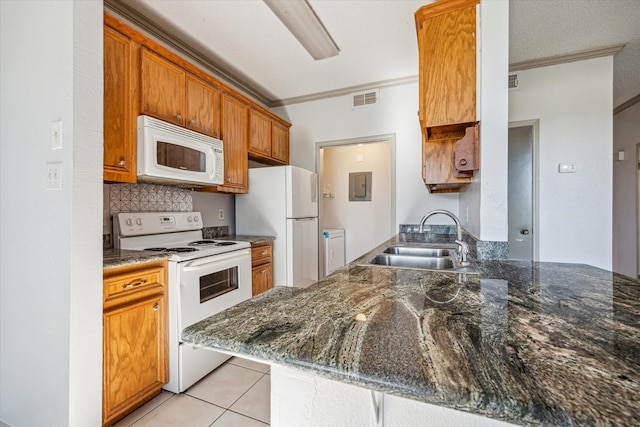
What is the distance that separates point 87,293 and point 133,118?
112cm

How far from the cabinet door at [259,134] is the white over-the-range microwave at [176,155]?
55 centimetres

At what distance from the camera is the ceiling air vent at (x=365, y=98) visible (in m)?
3.29

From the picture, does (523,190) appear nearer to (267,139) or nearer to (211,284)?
(267,139)

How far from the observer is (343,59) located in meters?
2.75

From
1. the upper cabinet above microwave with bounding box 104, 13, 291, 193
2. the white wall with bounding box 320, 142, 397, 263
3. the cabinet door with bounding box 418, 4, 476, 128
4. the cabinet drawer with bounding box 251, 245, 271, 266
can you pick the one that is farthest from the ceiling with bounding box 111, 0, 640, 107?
the cabinet drawer with bounding box 251, 245, 271, 266

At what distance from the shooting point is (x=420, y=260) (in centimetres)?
161

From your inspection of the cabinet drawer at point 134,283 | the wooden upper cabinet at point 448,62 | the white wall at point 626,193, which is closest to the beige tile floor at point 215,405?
the cabinet drawer at point 134,283

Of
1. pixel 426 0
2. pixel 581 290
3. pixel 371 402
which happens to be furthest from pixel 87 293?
pixel 426 0

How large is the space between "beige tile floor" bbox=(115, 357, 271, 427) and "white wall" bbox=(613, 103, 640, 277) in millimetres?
4736

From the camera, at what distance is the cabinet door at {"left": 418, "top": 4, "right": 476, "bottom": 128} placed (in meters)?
1.52

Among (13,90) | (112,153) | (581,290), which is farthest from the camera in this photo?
(112,153)

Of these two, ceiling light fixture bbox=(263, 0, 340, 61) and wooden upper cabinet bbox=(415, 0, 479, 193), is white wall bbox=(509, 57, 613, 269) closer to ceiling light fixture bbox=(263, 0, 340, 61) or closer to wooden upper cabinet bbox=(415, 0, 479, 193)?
wooden upper cabinet bbox=(415, 0, 479, 193)

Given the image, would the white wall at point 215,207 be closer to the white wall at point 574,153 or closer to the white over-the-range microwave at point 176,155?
the white over-the-range microwave at point 176,155

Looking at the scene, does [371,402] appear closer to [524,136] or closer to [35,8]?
[35,8]
